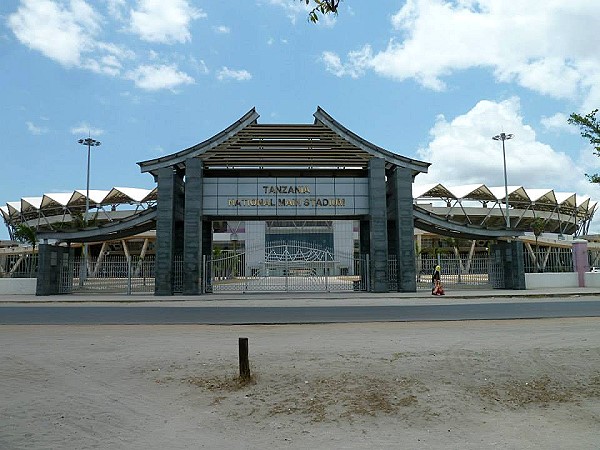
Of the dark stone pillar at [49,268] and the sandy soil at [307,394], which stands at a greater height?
the dark stone pillar at [49,268]

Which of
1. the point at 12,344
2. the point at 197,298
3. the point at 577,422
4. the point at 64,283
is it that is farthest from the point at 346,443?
the point at 64,283

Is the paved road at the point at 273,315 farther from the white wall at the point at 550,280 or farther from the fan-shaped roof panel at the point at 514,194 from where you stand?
the fan-shaped roof panel at the point at 514,194

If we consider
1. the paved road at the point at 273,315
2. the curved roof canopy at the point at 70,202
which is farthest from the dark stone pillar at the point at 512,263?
the curved roof canopy at the point at 70,202

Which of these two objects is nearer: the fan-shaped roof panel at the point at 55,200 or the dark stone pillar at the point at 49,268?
the dark stone pillar at the point at 49,268

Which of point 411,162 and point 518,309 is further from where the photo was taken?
point 411,162

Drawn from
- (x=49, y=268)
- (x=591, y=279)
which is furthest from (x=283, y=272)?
(x=591, y=279)

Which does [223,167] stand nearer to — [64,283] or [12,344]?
[64,283]

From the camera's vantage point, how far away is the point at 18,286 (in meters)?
26.5

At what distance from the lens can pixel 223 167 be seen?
88.4 ft

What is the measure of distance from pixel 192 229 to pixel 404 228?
10.7 meters

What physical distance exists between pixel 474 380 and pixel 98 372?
5223 mm

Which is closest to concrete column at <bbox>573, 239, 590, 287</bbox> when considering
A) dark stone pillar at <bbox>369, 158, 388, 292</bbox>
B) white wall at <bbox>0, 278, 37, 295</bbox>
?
dark stone pillar at <bbox>369, 158, 388, 292</bbox>

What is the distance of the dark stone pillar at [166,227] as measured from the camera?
24594 millimetres

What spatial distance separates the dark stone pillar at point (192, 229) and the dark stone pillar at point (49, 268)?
267 inches
